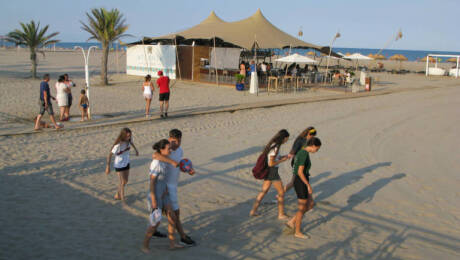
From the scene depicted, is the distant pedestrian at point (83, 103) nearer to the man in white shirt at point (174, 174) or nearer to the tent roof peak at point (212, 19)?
the man in white shirt at point (174, 174)

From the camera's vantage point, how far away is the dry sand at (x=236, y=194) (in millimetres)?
4781

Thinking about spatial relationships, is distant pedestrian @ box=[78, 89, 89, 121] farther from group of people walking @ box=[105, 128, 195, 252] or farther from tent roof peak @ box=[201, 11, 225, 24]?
tent roof peak @ box=[201, 11, 225, 24]

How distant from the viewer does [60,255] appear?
432 centimetres

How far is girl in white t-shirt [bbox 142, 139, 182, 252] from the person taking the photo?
436cm

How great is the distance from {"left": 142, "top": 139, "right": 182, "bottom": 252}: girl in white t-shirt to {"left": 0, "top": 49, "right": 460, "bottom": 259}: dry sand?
0.33 meters

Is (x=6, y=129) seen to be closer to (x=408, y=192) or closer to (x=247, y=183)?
(x=247, y=183)

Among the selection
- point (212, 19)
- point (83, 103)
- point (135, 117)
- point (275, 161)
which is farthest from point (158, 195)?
point (212, 19)

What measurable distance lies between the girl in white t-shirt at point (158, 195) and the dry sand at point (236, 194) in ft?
1.07

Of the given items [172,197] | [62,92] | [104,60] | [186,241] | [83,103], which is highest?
[104,60]

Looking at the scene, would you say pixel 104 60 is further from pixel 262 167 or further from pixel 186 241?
pixel 186 241

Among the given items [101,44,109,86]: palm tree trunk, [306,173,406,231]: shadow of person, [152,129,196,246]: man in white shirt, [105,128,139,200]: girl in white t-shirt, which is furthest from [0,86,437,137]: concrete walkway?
[101,44,109,86]: palm tree trunk

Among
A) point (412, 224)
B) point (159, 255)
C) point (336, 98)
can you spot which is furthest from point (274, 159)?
point (336, 98)

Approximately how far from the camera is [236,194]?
6.68 meters

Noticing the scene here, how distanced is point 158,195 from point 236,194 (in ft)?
8.01
